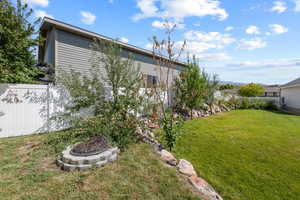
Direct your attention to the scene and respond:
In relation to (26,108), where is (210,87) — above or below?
above

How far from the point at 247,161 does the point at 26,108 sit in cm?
628

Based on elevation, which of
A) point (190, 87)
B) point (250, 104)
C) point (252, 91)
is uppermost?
point (252, 91)

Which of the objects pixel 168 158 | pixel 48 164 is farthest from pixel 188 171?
pixel 48 164

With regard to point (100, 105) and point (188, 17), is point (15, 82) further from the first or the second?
point (188, 17)

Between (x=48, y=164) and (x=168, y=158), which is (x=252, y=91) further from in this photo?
(x=48, y=164)

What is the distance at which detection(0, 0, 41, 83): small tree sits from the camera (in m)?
4.25

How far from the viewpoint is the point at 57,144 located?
12.0ft

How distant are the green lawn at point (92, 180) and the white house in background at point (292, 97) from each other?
610 inches

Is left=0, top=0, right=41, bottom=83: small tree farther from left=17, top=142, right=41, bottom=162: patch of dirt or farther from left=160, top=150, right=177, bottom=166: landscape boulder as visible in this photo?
left=160, top=150, right=177, bottom=166: landscape boulder

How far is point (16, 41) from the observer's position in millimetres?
4484

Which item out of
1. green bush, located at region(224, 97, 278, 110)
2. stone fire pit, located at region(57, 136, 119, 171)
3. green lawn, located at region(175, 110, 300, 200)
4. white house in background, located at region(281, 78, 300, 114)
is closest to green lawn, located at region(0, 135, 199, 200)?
stone fire pit, located at region(57, 136, 119, 171)

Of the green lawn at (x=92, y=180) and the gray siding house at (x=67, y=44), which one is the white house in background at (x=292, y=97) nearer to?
the gray siding house at (x=67, y=44)

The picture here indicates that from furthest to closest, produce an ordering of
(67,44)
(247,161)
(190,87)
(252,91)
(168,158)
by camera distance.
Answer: (252,91)
(190,87)
(67,44)
(247,161)
(168,158)

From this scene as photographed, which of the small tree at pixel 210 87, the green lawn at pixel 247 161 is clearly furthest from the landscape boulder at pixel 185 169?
the small tree at pixel 210 87
